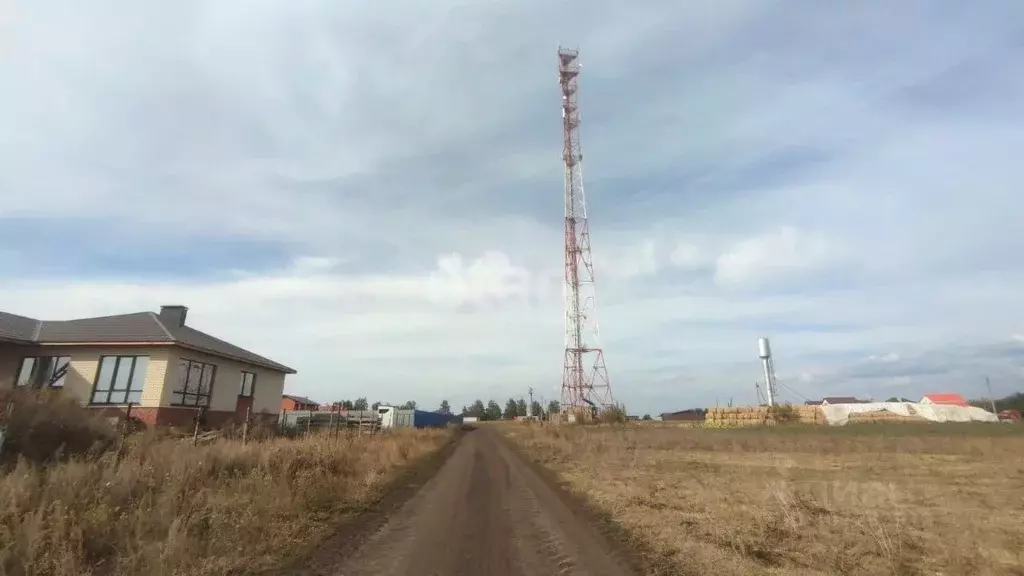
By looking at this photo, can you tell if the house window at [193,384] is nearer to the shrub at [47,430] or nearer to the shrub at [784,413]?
the shrub at [47,430]

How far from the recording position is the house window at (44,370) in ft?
76.0

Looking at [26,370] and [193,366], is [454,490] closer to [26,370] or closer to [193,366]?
[193,366]

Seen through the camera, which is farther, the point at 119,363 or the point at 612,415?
the point at 612,415

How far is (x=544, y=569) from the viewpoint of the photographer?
6902 millimetres

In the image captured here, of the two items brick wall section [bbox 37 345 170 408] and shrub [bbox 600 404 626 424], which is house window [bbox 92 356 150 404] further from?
shrub [bbox 600 404 626 424]

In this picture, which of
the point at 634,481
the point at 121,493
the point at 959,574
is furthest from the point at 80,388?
the point at 959,574

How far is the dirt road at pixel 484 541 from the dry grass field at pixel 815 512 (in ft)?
Answer: 2.98

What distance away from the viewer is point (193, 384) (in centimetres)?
2500

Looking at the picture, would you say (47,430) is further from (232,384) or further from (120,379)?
(232,384)

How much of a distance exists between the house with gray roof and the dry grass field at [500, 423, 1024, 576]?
18057mm

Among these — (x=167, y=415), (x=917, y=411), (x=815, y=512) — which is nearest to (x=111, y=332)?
(x=167, y=415)

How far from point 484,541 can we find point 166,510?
4.94 metres

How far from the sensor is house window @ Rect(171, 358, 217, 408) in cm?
2383

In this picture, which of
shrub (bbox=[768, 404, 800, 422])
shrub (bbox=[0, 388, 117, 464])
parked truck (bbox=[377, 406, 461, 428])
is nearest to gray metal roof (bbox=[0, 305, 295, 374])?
shrub (bbox=[0, 388, 117, 464])
